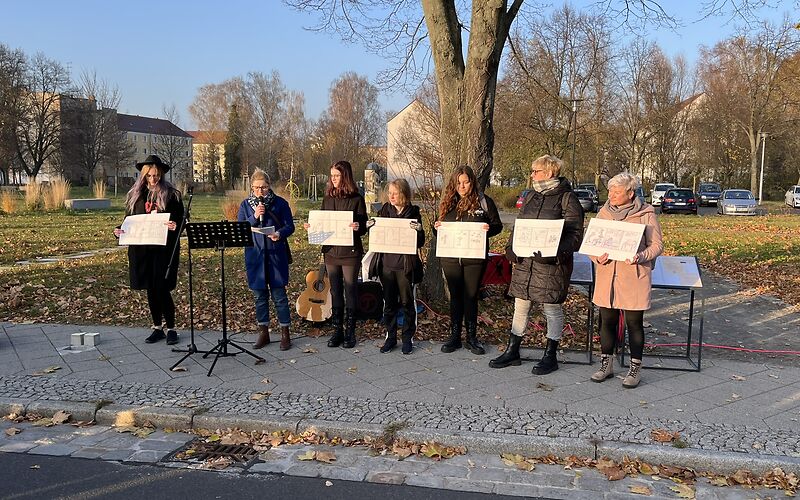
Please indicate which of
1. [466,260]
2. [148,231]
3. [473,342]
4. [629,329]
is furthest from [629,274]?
[148,231]

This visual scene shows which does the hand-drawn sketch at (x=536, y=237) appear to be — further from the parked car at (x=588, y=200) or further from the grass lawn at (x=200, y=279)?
the parked car at (x=588, y=200)

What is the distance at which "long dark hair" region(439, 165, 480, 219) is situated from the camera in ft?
21.0

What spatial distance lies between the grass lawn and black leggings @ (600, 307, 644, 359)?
1614 millimetres

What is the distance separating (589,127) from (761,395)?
138 ft

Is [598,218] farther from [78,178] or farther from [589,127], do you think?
[78,178]

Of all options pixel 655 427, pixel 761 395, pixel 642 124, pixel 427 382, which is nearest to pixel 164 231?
pixel 427 382

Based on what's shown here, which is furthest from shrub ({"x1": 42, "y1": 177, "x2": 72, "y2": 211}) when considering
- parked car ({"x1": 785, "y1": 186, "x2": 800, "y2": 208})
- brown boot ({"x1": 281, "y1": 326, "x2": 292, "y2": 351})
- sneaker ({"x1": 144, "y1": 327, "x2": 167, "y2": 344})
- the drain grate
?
parked car ({"x1": 785, "y1": 186, "x2": 800, "y2": 208})

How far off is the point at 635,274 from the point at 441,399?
210cm

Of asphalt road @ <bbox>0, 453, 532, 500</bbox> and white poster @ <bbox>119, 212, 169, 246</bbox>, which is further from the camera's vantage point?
white poster @ <bbox>119, 212, 169, 246</bbox>

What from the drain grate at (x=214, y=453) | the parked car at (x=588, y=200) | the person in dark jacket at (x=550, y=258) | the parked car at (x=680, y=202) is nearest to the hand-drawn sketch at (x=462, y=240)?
the person in dark jacket at (x=550, y=258)

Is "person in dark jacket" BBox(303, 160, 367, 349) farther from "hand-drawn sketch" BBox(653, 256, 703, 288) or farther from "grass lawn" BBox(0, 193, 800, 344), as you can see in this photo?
"hand-drawn sketch" BBox(653, 256, 703, 288)

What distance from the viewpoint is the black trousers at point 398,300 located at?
6.66 metres

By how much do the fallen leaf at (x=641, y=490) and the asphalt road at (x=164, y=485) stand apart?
897mm

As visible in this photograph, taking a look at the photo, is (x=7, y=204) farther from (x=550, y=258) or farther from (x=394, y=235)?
(x=550, y=258)
